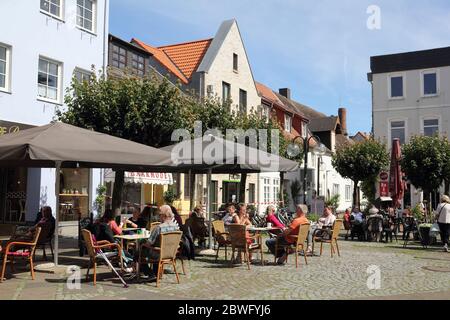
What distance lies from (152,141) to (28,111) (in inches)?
190

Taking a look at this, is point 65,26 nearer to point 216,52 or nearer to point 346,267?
point 216,52

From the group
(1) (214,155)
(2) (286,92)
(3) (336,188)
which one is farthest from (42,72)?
(2) (286,92)

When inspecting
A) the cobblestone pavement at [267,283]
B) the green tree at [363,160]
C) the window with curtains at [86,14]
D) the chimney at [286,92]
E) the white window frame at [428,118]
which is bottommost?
the cobblestone pavement at [267,283]

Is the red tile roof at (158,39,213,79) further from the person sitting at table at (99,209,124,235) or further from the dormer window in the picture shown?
the person sitting at table at (99,209,124,235)

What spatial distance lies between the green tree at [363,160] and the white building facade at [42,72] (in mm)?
16051

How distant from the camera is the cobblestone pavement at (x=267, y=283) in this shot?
7.45 meters

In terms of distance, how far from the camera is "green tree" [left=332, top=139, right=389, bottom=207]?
2931 cm

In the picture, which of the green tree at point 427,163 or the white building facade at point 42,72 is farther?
the green tree at point 427,163

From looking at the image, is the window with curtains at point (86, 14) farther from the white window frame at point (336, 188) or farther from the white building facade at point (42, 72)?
the white window frame at point (336, 188)

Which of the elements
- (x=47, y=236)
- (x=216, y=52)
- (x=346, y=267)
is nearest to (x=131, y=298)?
(x=47, y=236)

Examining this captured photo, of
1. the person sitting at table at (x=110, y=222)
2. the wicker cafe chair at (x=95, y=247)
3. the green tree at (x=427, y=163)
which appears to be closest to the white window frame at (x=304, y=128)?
the green tree at (x=427, y=163)

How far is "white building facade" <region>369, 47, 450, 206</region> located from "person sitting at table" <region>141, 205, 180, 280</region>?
2747 centimetres

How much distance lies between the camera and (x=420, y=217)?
1703 centimetres

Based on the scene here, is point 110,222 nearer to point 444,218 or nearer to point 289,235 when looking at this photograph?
point 289,235
